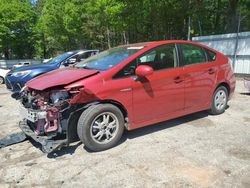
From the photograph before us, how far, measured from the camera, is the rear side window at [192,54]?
5270 millimetres

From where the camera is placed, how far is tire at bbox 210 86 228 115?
19.5 ft

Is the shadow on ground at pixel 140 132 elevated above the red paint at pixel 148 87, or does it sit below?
below

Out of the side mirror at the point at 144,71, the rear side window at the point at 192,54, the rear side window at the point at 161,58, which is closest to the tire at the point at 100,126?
the side mirror at the point at 144,71

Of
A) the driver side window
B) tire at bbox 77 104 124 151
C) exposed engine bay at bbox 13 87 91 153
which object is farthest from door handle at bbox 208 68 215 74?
exposed engine bay at bbox 13 87 91 153

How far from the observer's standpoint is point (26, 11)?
35.9 meters

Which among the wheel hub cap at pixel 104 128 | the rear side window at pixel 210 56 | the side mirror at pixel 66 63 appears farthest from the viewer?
the side mirror at pixel 66 63

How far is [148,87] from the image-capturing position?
4637 millimetres

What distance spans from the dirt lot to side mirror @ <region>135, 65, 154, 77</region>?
114 centimetres

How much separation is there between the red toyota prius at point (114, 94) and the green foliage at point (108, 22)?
1234 centimetres

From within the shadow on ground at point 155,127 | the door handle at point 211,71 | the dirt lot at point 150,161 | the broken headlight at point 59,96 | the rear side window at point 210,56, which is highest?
the rear side window at point 210,56

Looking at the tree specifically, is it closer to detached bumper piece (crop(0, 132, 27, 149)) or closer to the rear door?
detached bumper piece (crop(0, 132, 27, 149))

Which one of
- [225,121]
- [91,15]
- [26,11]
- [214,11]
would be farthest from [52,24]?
[225,121]

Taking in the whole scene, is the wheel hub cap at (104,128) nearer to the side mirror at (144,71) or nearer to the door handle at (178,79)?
the side mirror at (144,71)

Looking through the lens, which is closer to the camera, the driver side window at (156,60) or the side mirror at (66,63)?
the driver side window at (156,60)
